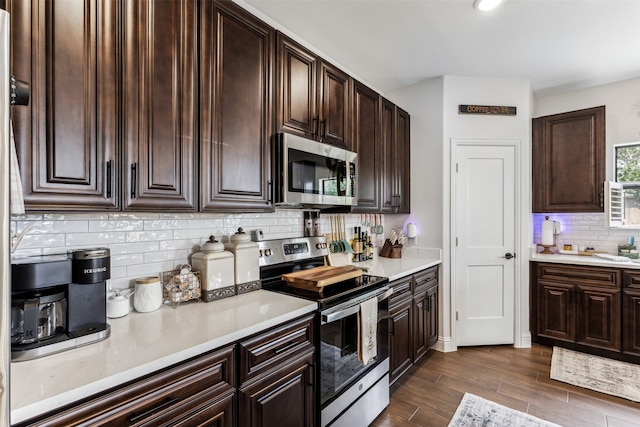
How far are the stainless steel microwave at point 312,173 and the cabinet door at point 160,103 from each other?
55cm

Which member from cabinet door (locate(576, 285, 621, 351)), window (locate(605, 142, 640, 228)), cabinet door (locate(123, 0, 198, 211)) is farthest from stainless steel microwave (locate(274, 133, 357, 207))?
window (locate(605, 142, 640, 228))

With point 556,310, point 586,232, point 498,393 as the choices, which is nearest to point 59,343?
point 498,393

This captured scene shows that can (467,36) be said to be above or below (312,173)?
above

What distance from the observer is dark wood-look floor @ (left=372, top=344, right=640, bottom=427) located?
2133mm

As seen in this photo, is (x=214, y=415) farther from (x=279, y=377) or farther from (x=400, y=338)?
(x=400, y=338)

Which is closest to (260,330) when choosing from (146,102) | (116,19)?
(146,102)

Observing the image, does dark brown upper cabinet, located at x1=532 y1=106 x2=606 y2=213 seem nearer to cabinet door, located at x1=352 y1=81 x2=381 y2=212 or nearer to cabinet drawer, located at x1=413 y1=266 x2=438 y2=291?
cabinet drawer, located at x1=413 y1=266 x2=438 y2=291

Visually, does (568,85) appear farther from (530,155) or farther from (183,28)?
(183,28)

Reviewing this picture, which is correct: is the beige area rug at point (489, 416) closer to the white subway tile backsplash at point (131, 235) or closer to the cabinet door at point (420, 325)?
the cabinet door at point (420, 325)

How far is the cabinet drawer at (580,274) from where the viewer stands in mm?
2951

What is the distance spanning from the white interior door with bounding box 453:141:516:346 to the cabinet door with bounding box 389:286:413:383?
1020mm

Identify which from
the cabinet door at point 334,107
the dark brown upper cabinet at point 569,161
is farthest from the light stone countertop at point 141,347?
the dark brown upper cabinet at point 569,161

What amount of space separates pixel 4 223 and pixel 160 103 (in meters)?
0.98

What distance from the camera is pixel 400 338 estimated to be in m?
2.47
